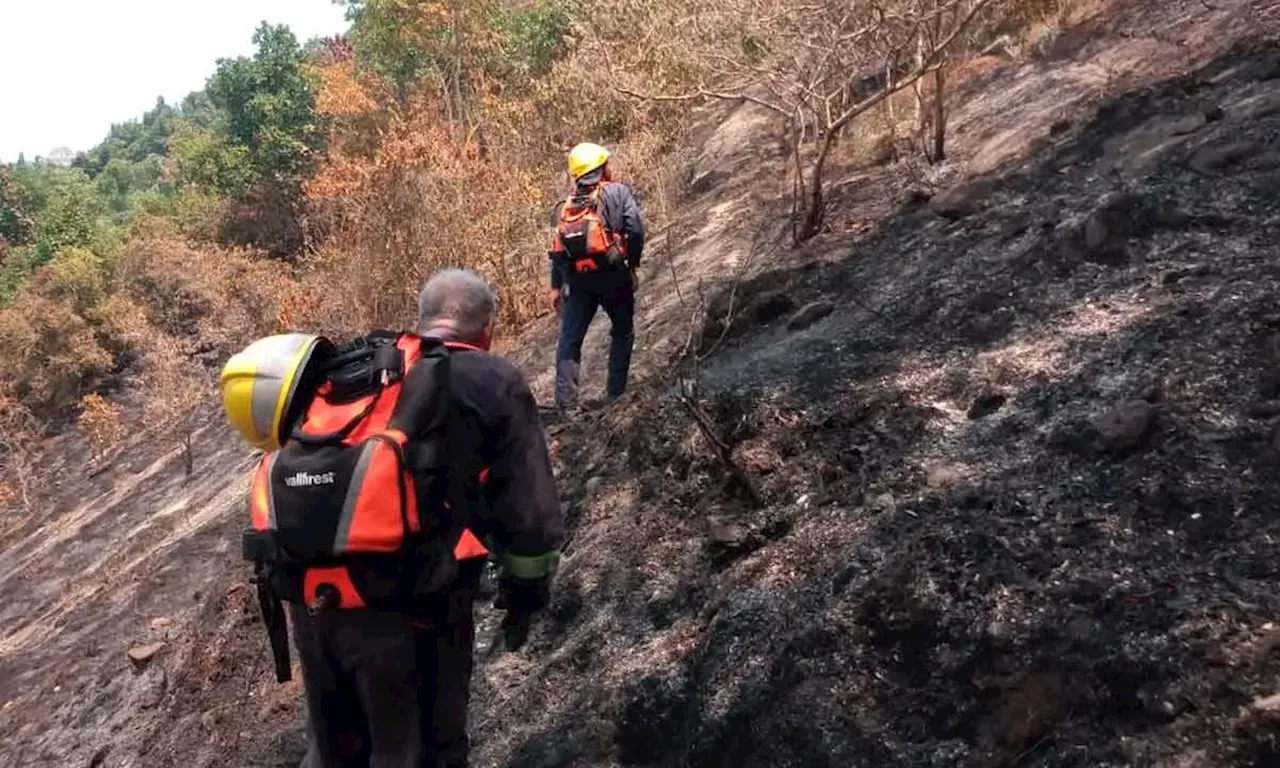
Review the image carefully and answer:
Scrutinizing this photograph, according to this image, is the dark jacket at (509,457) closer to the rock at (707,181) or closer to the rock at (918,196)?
the rock at (918,196)

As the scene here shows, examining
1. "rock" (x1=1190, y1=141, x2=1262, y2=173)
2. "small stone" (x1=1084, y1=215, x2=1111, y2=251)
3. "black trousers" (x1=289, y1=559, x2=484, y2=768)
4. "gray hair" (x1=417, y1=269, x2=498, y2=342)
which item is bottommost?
"small stone" (x1=1084, y1=215, x2=1111, y2=251)

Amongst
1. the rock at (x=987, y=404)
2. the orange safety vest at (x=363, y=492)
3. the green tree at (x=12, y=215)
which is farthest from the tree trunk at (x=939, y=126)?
the green tree at (x=12, y=215)

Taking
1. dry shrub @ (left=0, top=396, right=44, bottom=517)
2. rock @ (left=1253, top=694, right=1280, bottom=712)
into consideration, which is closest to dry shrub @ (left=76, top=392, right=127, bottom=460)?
dry shrub @ (left=0, top=396, right=44, bottom=517)

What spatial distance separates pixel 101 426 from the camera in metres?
19.6

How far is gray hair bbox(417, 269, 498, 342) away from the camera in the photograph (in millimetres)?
2844

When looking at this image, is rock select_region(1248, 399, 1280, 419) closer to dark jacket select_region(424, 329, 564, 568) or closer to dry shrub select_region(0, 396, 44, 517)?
dark jacket select_region(424, 329, 564, 568)

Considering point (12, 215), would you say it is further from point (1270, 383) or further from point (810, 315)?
point (1270, 383)

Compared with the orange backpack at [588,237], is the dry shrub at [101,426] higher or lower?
lower

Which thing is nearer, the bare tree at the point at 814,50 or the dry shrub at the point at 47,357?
the bare tree at the point at 814,50

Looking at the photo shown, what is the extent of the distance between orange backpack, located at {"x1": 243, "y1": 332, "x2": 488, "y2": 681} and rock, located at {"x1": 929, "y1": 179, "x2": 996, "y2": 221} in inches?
159

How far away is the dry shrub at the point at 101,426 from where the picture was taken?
63.1 feet

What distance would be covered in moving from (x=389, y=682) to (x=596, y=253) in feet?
11.2

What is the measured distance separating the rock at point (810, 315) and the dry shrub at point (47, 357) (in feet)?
71.5

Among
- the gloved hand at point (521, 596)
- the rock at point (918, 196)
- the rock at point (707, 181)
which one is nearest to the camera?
the gloved hand at point (521, 596)
